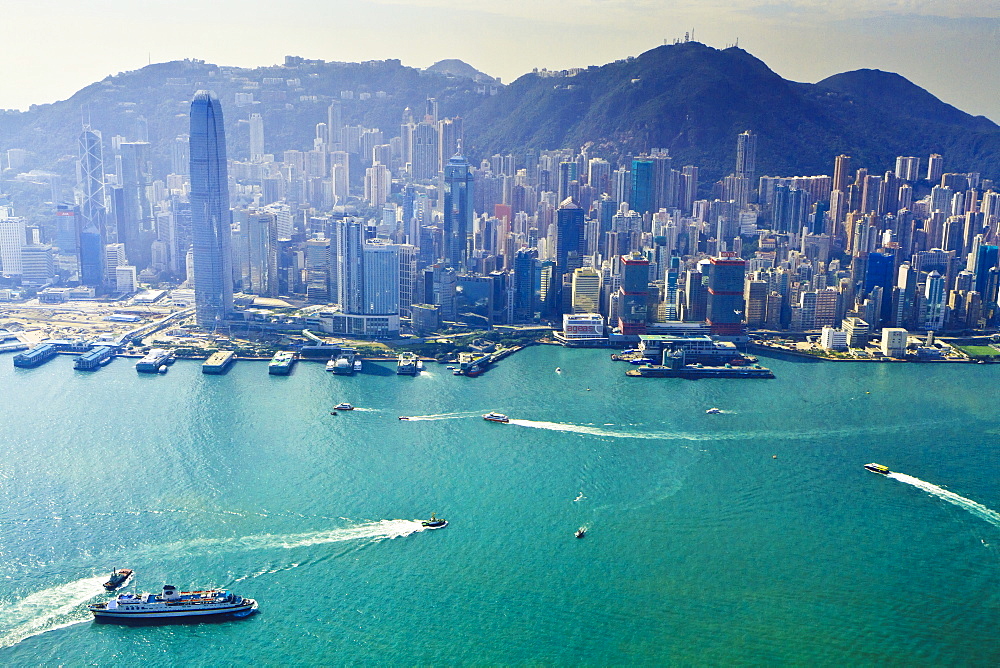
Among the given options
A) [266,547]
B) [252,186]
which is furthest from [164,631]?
[252,186]

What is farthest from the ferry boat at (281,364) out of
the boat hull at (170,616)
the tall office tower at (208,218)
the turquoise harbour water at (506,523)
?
the boat hull at (170,616)

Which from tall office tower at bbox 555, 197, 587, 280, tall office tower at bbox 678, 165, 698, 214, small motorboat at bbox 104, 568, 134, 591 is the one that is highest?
Answer: tall office tower at bbox 678, 165, 698, 214

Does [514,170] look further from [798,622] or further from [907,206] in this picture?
[798,622]

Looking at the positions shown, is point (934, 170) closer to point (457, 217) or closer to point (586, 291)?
point (457, 217)

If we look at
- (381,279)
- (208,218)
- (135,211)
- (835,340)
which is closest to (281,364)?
(381,279)

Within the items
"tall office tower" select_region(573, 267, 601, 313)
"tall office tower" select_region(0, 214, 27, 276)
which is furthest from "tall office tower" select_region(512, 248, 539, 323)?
"tall office tower" select_region(0, 214, 27, 276)

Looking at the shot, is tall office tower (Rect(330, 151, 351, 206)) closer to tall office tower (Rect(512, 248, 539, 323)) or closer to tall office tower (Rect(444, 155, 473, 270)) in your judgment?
tall office tower (Rect(444, 155, 473, 270))

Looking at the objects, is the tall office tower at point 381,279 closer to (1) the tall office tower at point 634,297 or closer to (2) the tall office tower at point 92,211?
(1) the tall office tower at point 634,297
